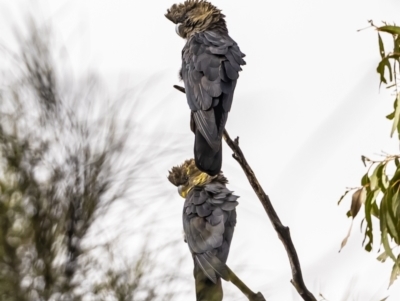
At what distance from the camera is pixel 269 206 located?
9.89 ft

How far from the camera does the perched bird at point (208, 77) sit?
12.4 ft

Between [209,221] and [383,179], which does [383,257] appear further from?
[209,221]

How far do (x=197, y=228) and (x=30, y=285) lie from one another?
6.99 ft

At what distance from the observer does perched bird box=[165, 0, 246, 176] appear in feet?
12.4

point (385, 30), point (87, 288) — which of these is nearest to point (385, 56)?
point (385, 30)

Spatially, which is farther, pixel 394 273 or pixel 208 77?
pixel 208 77

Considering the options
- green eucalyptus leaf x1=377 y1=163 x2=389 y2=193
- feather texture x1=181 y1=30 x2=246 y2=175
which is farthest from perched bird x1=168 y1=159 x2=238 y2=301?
green eucalyptus leaf x1=377 y1=163 x2=389 y2=193

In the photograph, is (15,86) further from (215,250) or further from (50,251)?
(215,250)

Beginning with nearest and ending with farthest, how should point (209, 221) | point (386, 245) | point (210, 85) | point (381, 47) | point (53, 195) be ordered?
point (53, 195) < point (386, 245) < point (381, 47) < point (209, 221) < point (210, 85)

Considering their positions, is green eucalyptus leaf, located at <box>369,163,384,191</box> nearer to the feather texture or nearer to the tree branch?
the tree branch

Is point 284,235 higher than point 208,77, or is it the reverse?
point 208,77

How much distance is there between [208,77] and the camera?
13.5ft

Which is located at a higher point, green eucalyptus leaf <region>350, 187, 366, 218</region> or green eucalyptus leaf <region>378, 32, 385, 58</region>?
green eucalyptus leaf <region>378, 32, 385, 58</region>

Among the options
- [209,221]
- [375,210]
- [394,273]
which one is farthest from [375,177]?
[209,221]
